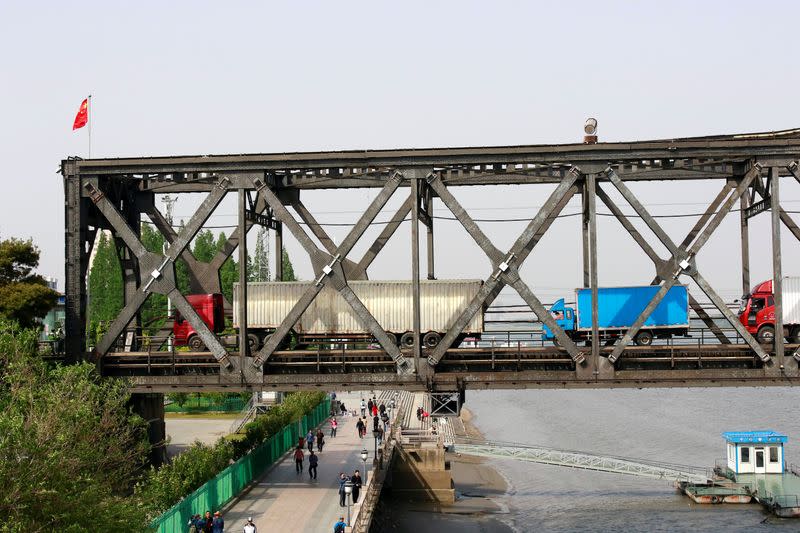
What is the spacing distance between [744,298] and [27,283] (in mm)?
31045

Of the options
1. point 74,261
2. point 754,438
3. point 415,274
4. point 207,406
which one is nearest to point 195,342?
point 74,261

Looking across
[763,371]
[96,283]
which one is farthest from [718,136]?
[96,283]

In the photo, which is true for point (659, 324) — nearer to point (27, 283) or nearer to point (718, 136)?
point (718, 136)

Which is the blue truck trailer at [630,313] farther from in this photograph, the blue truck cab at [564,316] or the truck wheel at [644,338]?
the blue truck cab at [564,316]

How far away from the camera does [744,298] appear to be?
34906 mm

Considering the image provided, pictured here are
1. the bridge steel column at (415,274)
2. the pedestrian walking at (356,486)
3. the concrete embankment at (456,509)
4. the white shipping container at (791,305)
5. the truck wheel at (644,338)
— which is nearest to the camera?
the bridge steel column at (415,274)

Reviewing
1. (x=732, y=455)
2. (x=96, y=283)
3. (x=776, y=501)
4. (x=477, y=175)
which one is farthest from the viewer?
(x=96, y=283)

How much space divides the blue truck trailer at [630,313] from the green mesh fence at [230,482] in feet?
45.9

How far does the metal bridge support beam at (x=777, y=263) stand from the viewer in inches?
1166

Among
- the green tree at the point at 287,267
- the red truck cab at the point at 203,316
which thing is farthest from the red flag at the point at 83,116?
the green tree at the point at 287,267

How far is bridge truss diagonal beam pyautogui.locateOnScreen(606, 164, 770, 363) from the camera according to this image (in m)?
29.4

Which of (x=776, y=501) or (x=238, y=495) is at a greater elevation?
(x=238, y=495)

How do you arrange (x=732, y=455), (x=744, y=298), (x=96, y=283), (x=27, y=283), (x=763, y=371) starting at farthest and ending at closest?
1. (x=96, y=283)
2. (x=732, y=455)
3. (x=27, y=283)
4. (x=744, y=298)
5. (x=763, y=371)

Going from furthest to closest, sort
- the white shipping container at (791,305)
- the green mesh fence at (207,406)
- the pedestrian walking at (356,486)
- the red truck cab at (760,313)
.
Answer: the green mesh fence at (207,406)
the pedestrian walking at (356,486)
the red truck cab at (760,313)
the white shipping container at (791,305)
